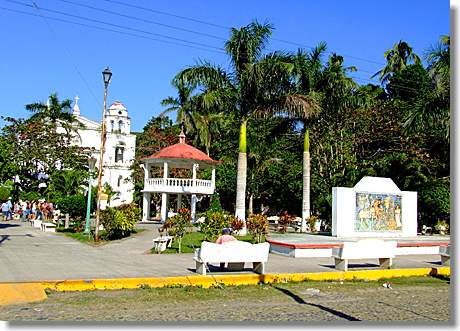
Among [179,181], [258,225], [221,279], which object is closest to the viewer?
[221,279]

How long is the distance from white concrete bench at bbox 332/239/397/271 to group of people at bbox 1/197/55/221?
24.4 metres

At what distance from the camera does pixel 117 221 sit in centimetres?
2131

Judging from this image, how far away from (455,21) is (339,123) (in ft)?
94.5

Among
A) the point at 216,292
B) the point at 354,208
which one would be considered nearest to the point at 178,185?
the point at 354,208

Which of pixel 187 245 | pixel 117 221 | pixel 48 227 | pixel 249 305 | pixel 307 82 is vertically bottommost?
pixel 249 305

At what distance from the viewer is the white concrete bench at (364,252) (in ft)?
41.8

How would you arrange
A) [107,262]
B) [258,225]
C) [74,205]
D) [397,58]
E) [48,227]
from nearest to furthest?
[107,262]
[258,225]
[48,227]
[74,205]
[397,58]

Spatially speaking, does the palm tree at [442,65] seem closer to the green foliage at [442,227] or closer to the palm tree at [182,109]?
the green foliage at [442,227]

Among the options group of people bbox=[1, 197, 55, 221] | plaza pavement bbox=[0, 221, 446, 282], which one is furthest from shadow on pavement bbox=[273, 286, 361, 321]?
group of people bbox=[1, 197, 55, 221]

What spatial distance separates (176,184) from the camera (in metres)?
35.9

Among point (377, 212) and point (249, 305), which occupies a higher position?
point (377, 212)

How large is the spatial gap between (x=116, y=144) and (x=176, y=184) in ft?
98.3

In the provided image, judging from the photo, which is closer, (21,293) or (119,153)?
(21,293)

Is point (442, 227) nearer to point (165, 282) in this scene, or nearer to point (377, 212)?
point (377, 212)
